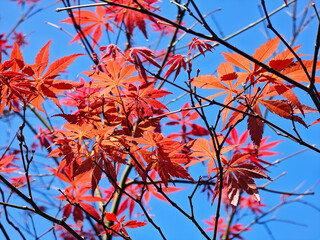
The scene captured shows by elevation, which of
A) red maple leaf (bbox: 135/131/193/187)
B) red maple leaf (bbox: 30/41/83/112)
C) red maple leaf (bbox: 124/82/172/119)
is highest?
red maple leaf (bbox: 30/41/83/112)

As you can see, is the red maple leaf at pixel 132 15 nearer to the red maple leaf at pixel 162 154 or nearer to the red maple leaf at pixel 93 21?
the red maple leaf at pixel 93 21

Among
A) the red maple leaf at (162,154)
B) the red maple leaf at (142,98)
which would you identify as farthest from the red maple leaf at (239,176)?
the red maple leaf at (142,98)

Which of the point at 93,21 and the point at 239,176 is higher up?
the point at 93,21

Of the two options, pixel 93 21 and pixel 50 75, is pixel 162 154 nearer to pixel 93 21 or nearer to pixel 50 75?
pixel 50 75

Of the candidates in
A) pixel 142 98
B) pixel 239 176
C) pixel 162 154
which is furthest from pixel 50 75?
pixel 239 176

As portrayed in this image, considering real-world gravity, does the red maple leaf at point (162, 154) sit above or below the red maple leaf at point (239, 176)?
above

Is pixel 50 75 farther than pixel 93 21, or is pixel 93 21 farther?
pixel 93 21

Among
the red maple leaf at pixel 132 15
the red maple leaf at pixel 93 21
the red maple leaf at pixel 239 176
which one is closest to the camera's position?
the red maple leaf at pixel 239 176

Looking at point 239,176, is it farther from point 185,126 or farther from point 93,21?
point 93,21

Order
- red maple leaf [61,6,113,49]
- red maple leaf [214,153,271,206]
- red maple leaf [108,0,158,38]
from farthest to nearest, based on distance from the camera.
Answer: red maple leaf [61,6,113,49], red maple leaf [108,0,158,38], red maple leaf [214,153,271,206]

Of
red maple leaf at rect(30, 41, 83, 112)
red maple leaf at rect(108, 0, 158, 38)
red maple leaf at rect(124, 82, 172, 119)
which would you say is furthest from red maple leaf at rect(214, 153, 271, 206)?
red maple leaf at rect(108, 0, 158, 38)

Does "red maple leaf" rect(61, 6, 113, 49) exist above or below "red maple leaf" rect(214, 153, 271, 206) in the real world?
above

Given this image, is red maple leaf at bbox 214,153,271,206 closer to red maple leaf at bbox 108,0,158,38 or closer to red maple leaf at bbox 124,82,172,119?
red maple leaf at bbox 124,82,172,119

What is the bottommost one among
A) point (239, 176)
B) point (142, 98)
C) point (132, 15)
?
point (239, 176)
